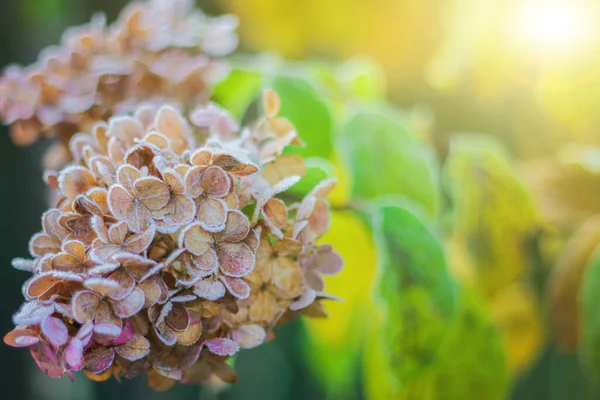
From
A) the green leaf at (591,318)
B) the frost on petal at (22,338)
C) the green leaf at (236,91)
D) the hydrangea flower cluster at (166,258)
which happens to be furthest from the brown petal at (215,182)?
the green leaf at (591,318)

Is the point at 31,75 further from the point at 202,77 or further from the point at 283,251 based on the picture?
the point at 283,251

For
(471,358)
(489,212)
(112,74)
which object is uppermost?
(112,74)

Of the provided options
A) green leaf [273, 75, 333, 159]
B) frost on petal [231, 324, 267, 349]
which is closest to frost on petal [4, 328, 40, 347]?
frost on petal [231, 324, 267, 349]

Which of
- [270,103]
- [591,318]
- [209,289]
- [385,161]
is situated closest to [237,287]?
[209,289]

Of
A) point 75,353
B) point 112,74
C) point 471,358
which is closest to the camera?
point 75,353

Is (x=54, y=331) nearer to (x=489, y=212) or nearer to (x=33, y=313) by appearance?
(x=33, y=313)

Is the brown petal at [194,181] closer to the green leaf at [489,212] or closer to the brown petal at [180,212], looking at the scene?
the brown petal at [180,212]

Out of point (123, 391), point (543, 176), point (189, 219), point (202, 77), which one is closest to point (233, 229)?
point (189, 219)
